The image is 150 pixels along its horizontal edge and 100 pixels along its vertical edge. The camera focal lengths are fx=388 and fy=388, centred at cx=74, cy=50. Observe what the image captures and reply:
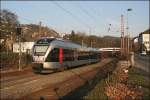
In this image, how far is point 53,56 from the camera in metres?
35.3

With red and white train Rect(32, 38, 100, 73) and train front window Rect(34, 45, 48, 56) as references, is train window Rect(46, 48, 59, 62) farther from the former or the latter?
train front window Rect(34, 45, 48, 56)

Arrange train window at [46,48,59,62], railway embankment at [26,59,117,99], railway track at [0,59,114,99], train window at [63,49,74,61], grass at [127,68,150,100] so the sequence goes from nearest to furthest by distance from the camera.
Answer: grass at [127,68,150,100], railway embankment at [26,59,117,99], railway track at [0,59,114,99], train window at [46,48,59,62], train window at [63,49,74,61]

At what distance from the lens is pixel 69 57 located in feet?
136

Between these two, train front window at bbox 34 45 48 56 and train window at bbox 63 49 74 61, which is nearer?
train front window at bbox 34 45 48 56

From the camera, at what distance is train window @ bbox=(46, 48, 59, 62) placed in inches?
1371

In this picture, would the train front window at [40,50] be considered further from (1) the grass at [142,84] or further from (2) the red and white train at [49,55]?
(1) the grass at [142,84]

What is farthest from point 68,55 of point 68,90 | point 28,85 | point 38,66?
point 68,90

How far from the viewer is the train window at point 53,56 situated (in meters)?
34.8

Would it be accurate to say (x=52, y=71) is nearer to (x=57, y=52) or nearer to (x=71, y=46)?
(x=57, y=52)

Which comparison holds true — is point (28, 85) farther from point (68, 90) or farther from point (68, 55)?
point (68, 55)

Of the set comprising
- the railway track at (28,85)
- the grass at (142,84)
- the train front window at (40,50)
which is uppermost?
the train front window at (40,50)

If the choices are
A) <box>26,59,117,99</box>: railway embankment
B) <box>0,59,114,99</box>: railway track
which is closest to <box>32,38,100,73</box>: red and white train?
<box>0,59,114,99</box>: railway track

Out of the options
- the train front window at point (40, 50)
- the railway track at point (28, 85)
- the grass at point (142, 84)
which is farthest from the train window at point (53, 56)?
the grass at point (142, 84)

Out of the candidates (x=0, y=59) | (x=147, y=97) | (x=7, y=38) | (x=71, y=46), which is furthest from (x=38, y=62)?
(x=7, y=38)
